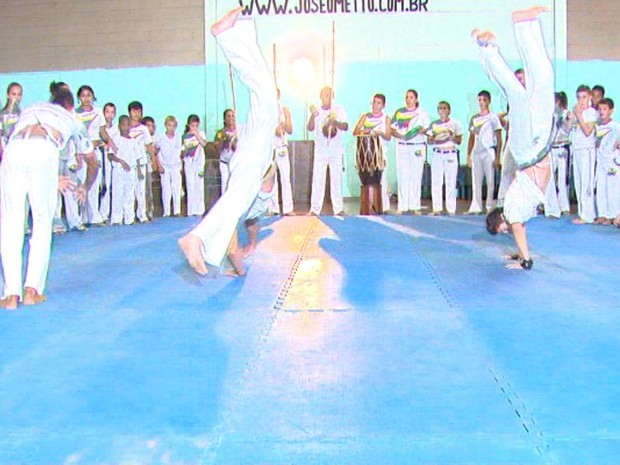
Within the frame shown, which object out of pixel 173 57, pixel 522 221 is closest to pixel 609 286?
pixel 522 221

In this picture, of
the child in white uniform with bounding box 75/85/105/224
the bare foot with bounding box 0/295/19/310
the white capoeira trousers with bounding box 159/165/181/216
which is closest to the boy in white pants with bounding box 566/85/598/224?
the white capoeira trousers with bounding box 159/165/181/216

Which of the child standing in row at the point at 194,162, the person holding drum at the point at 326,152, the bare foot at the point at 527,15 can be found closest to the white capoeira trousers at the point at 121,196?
the child standing in row at the point at 194,162

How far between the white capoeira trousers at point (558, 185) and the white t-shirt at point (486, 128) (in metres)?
0.75

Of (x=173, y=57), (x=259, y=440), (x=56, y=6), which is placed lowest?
(x=259, y=440)

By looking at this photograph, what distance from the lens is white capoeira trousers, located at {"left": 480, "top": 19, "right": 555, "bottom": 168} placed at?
200 inches

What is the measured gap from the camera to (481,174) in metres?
9.85

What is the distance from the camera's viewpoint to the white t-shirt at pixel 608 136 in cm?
828

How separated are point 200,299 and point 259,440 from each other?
2203 mm

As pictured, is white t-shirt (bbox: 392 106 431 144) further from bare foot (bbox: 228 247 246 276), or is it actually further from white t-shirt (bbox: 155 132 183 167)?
bare foot (bbox: 228 247 246 276)

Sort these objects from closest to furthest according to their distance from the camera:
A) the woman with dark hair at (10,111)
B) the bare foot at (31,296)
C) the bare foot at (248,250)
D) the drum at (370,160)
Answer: the bare foot at (31,296), the bare foot at (248,250), the woman with dark hair at (10,111), the drum at (370,160)

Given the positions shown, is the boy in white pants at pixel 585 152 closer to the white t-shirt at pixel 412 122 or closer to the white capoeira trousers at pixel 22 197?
the white t-shirt at pixel 412 122

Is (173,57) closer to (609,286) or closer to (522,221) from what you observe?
(522,221)

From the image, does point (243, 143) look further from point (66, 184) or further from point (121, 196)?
point (121, 196)

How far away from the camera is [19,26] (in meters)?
12.9
